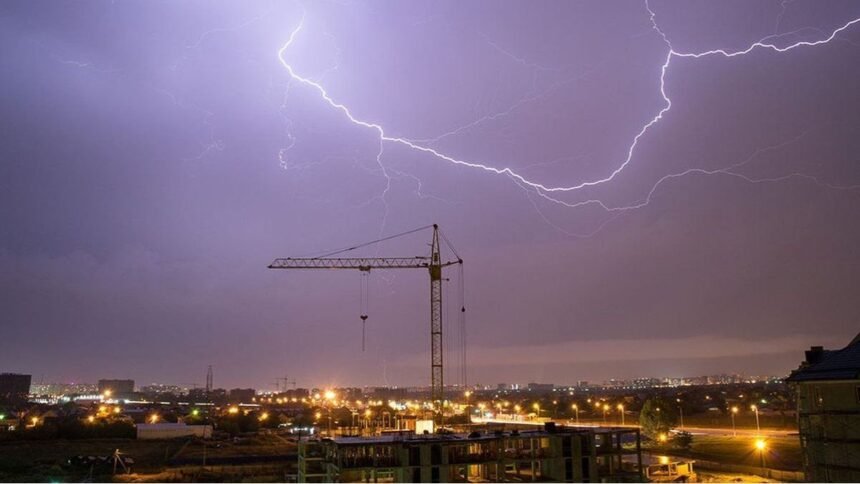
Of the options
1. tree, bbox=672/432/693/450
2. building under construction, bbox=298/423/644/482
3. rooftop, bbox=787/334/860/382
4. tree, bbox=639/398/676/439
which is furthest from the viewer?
tree, bbox=639/398/676/439

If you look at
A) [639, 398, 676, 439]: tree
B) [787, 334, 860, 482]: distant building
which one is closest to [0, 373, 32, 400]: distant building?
[639, 398, 676, 439]: tree

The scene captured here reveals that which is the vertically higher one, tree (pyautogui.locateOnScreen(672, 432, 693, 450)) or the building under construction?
the building under construction

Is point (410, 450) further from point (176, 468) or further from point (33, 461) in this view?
point (33, 461)

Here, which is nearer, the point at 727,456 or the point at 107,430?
the point at 727,456

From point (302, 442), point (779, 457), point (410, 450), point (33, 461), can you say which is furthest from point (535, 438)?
point (33, 461)

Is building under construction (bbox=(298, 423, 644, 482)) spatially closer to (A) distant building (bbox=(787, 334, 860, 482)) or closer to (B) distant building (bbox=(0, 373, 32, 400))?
(A) distant building (bbox=(787, 334, 860, 482))

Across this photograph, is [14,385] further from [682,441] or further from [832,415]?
[832,415]

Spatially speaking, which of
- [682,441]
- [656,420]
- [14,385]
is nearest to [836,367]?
[682,441]
